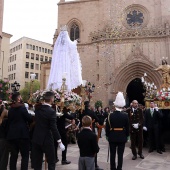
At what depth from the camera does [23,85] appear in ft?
191

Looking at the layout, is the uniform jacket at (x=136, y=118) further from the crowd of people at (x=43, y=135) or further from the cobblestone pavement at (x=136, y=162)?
the crowd of people at (x=43, y=135)

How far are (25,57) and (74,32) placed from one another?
34354 millimetres

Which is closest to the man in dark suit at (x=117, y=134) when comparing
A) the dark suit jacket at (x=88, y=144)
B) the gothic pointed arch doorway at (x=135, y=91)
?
the dark suit jacket at (x=88, y=144)

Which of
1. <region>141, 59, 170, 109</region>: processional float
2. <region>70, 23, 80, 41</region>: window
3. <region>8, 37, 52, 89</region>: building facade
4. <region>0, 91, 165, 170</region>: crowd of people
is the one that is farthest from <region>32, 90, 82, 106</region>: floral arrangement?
<region>8, 37, 52, 89</region>: building facade

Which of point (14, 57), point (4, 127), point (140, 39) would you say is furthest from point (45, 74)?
point (14, 57)

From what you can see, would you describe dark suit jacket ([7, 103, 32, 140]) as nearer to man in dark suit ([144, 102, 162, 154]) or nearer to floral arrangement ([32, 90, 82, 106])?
floral arrangement ([32, 90, 82, 106])

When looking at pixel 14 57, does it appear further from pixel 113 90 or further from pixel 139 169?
pixel 139 169

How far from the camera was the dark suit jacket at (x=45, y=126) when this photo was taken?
454cm

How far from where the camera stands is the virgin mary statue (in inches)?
356

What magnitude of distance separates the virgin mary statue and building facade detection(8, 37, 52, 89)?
166 feet

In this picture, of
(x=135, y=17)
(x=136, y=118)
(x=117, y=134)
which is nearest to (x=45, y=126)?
(x=117, y=134)

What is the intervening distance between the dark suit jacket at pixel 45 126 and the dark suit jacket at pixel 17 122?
1.46 feet

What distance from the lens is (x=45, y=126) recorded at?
4.61m

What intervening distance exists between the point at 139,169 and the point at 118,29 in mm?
21274
